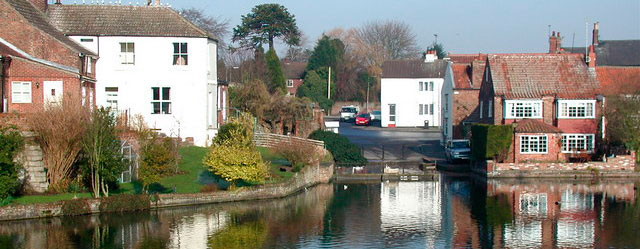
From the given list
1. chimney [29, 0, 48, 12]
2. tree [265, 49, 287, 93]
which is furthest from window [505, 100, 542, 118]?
tree [265, 49, 287, 93]

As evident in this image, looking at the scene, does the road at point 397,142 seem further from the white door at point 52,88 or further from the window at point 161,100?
the white door at point 52,88

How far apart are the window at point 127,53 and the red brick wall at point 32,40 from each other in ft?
14.7

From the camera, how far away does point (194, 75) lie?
158 feet

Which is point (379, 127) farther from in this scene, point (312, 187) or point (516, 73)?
point (312, 187)

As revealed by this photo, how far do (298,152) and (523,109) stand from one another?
52.4 feet

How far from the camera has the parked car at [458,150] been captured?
53969mm

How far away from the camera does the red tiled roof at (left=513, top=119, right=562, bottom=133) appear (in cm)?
5025

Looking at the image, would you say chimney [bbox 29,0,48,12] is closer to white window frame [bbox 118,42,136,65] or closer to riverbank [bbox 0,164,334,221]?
white window frame [bbox 118,42,136,65]

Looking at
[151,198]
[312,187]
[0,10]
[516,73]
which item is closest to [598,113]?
[516,73]

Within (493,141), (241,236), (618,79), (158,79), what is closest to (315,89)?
(618,79)

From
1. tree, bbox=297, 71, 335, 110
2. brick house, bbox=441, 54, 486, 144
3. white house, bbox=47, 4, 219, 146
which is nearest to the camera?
white house, bbox=47, 4, 219, 146

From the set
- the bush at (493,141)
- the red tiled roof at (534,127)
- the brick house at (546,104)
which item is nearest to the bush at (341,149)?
the bush at (493,141)

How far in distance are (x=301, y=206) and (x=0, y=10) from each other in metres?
19.4

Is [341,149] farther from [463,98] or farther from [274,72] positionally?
[274,72]
